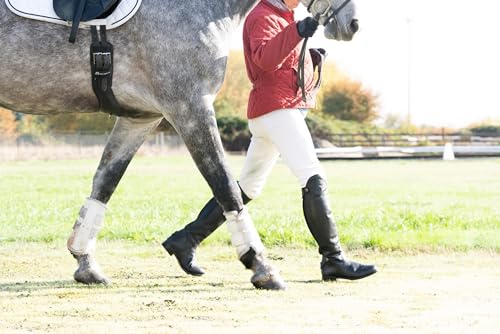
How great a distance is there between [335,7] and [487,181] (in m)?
18.1

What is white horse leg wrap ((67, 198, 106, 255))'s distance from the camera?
20.1ft

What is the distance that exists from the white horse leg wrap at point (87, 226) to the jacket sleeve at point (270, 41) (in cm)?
155

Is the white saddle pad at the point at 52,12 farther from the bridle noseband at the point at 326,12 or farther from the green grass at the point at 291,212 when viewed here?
the green grass at the point at 291,212

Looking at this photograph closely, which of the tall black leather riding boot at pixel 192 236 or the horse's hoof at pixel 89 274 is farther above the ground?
the tall black leather riding boot at pixel 192 236

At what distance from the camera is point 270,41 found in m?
5.55

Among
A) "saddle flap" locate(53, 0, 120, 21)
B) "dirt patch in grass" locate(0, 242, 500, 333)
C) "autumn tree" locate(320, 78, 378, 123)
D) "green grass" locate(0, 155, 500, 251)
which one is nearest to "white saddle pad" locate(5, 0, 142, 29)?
"saddle flap" locate(53, 0, 120, 21)

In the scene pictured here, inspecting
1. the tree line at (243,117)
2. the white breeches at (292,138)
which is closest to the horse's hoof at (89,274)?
the white breeches at (292,138)

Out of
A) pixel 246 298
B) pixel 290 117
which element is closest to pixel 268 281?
pixel 246 298

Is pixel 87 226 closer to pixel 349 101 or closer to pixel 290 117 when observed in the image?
pixel 290 117

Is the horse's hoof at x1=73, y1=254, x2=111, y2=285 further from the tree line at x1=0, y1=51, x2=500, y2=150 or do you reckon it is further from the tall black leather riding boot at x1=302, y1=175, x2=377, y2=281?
the tree line at x1=0, y1=51, x2=500, y2=150

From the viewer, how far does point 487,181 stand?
74.6 feet

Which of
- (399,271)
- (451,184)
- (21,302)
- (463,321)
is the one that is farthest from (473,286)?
(451,184)

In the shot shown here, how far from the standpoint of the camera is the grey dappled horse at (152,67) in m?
5.14

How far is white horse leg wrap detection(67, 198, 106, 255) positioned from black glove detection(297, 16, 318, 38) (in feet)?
6.26
